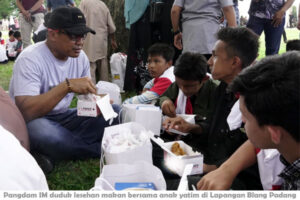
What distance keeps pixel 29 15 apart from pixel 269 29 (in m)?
4.29

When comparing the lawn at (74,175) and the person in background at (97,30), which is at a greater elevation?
the person in background at (97,30)

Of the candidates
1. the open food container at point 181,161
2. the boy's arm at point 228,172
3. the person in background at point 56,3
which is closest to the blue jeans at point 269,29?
the open food container at point 181,161

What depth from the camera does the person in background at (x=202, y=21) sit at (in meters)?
2.96

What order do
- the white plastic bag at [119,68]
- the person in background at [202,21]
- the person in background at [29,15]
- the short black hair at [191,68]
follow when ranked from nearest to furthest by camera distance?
1. the short black hair at [191,68]
2. the person in background at [202,21]
3. the white plastic bag at [119,68]
4. the person in background at [29,15]

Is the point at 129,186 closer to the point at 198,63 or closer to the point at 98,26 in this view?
the point at 198,63

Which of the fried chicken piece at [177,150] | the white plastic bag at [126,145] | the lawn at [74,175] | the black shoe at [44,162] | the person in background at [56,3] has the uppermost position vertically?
the person in background at [56,3]

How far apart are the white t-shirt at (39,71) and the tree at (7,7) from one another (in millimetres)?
25780

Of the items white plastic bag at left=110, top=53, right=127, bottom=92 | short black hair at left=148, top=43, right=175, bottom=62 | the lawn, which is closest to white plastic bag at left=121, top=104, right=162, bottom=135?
the lawn

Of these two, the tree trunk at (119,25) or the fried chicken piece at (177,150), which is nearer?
the fried chicken piece at (177,150)

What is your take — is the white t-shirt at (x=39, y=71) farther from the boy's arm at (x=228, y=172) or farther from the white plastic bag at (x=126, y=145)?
the boy's arm at (x=228, y=172)

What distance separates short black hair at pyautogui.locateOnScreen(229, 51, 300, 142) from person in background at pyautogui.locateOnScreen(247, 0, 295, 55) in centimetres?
278

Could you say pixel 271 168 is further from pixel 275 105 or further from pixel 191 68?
pixel 191 68

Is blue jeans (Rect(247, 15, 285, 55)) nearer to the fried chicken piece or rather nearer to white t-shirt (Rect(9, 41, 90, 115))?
white t-shirt (Rect(9, 41, 90, 115))

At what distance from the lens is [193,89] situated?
2.47 meters
